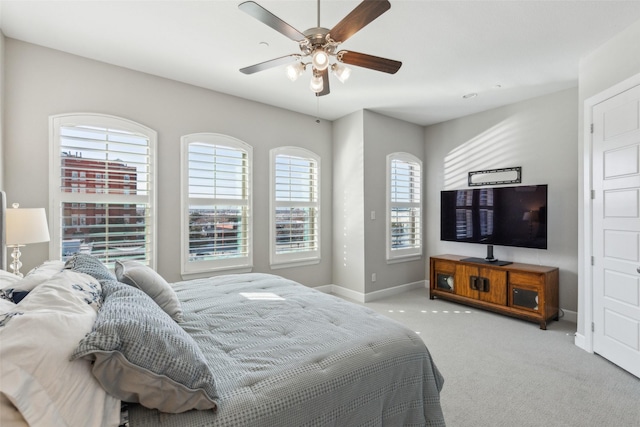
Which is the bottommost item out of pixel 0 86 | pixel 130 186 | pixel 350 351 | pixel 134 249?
pixel 350 351

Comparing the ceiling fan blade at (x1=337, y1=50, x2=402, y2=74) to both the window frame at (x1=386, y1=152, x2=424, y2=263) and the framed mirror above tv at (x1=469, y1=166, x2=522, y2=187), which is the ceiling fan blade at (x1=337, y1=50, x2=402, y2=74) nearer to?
the window frame at (x1=386, y1=152, x2=424, y2=263)

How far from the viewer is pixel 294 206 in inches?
183

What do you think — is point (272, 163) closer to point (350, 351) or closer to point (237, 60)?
point (237, 60)

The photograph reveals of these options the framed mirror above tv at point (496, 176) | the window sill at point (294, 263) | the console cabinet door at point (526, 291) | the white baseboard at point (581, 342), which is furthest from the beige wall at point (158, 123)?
the white baseboard at point (581, 342)

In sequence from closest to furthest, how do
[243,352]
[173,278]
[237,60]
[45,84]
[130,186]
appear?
[243,352], [45,84], [237,60], [130,186], [173,278]

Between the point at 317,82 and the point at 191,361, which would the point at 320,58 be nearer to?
the point at 317,82

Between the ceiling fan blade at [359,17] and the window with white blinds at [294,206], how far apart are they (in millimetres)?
2637

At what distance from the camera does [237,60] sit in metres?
3.10

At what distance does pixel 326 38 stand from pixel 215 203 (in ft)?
8.35

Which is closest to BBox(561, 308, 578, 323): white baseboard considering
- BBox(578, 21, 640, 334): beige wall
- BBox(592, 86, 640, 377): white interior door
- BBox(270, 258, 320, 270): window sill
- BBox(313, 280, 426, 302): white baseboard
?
BBox(578, 21, 640, 334): beige wall

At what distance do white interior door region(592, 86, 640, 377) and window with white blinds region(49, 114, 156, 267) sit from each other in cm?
441

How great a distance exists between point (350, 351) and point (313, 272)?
11.4 feet

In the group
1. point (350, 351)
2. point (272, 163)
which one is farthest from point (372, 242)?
point (350, 351)

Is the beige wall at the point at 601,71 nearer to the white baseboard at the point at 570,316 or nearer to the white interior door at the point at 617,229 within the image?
the white interior door at the point at 617,229
